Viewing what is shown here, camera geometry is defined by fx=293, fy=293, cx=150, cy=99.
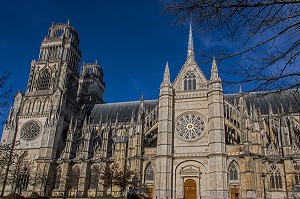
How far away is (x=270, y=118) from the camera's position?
3753cm

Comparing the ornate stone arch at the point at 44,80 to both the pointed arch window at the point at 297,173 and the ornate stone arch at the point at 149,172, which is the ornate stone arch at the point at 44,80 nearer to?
the ornate stone arch at the point at 149,172

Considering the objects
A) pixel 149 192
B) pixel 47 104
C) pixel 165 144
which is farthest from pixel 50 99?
pixel 149 192

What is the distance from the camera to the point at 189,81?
37344mm

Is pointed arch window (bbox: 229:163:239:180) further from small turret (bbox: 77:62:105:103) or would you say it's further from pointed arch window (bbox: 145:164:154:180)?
small turret (bbox: 77:62:105:103)

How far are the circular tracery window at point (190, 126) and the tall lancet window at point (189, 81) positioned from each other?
3615mm

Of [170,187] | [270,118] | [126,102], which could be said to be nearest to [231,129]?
[270,118]

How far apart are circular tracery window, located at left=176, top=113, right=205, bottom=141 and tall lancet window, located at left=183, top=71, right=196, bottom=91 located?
3.61 m

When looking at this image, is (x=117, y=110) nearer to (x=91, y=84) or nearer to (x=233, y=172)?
(x=91, y=84)

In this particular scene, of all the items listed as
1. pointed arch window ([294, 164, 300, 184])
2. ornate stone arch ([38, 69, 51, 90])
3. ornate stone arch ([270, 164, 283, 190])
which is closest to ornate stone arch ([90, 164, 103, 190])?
ornate stone arch ([38, 69, 51, 90])

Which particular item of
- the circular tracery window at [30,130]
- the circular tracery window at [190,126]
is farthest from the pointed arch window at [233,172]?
the circular tracery window at [30,130]

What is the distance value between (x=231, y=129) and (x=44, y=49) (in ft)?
121

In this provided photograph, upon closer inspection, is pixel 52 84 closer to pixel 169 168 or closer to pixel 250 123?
pixel 169 168

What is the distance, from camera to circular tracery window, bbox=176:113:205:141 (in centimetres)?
3428

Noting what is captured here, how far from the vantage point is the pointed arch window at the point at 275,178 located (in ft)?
105
